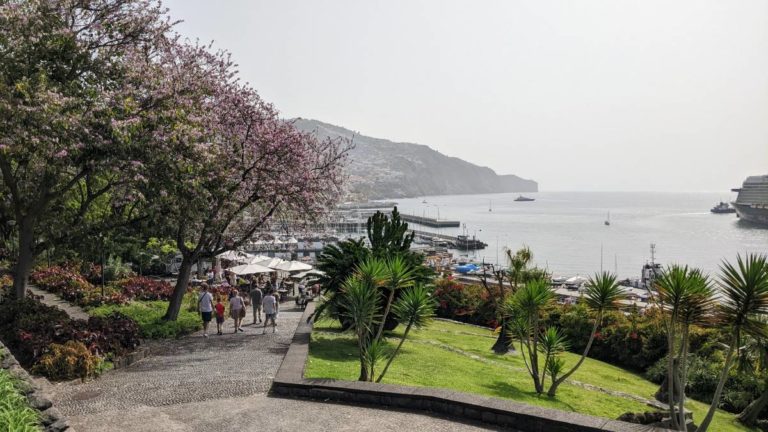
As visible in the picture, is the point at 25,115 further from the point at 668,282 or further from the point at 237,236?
the point at 668,282

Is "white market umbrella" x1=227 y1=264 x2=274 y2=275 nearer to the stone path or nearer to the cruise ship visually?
the stone path

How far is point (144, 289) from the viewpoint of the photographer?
25406 millimetres

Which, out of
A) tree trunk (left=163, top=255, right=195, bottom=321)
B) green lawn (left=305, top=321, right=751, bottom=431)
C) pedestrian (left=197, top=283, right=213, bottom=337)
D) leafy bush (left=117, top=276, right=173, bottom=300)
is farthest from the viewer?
leafy bush (left=117, top=276, right=173, bottom=300)

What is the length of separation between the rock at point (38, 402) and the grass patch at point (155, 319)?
8.67 m

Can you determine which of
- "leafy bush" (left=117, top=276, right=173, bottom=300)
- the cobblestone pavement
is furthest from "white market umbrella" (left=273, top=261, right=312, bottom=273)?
the cobblestone pavement

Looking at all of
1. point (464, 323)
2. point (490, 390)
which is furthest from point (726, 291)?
point (464, 323)

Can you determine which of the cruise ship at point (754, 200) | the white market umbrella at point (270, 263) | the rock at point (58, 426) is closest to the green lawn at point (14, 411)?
the rock at point (58, 426)

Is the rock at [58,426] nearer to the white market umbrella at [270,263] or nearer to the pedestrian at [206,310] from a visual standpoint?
the pedestrian at [206,310]

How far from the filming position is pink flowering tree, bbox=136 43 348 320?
15.4 meters

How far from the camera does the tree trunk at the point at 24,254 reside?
15.9m

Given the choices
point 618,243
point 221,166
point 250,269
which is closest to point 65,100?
point 221,166

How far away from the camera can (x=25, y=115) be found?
1326cm

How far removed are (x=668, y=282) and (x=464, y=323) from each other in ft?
57.5

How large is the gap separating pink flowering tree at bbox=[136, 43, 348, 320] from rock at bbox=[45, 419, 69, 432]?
25.7 feet
